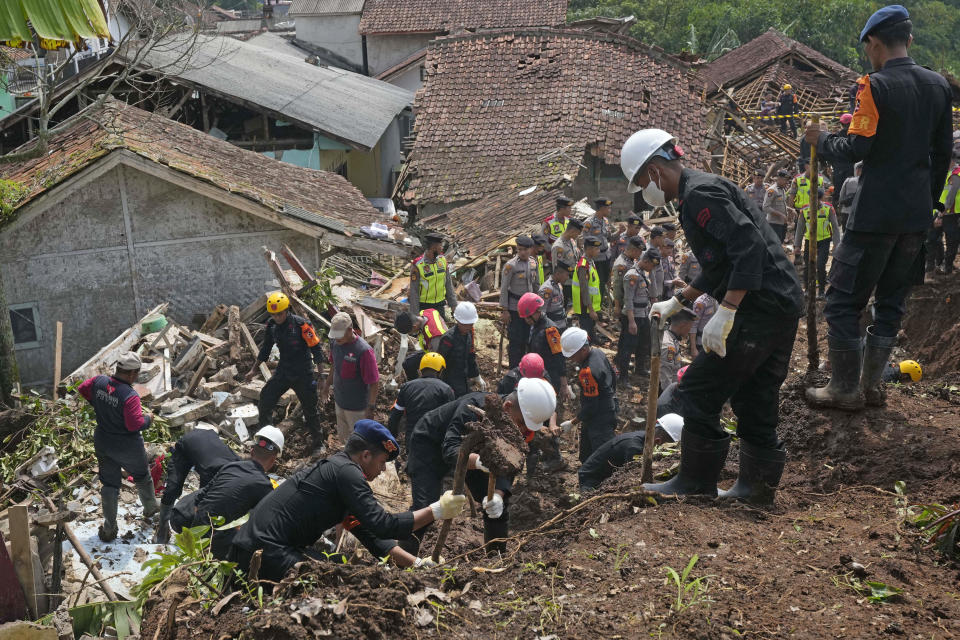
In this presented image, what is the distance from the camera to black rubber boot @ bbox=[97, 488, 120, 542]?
27.3 ft

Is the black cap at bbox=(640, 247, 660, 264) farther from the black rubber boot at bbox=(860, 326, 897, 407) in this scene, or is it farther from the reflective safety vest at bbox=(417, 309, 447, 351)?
the black rubber boot at bbox=(860, 326, 897, 407)

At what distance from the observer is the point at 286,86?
68.9 feet

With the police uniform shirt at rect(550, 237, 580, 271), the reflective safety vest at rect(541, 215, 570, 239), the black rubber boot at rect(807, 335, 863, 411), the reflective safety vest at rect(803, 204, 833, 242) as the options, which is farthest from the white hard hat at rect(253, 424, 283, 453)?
the reflective safety vest at rect(803, 204, 833, 242)

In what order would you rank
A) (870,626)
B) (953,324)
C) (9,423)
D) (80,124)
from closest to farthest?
1. (870,626)
2. (9,423)
3. (953,324)
4. (80,124)

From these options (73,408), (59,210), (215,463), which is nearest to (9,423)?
(73,408)

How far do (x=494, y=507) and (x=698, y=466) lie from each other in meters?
1.44

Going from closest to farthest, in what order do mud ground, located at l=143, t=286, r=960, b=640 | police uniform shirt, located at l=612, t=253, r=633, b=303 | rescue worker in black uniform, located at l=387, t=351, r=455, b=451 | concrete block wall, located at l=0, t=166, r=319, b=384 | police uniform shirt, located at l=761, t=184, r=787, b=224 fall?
mud ground, located at l=143, t=286, r=960, b=640
rescue worker in black uniform, located at l=387, t=351, r=455, b=451
concrete block wall, located at l=0, t=166, r=319, b=384
police uniform shirt, located at l=612, t=253, r=633, b=303
police uniform shirt, located at l=761, t=184, r=787, b=224

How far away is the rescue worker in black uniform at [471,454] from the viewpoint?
624cm

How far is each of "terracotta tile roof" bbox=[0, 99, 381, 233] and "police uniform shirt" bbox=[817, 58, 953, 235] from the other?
8.77 m

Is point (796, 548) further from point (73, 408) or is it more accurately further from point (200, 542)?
point (73, 408)

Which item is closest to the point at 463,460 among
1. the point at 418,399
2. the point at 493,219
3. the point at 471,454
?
the point at 471,454

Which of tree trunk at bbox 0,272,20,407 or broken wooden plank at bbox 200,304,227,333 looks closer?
tree trunk at bbox 0,272,20,407

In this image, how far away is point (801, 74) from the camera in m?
31.7

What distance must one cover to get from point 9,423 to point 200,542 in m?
6.88
